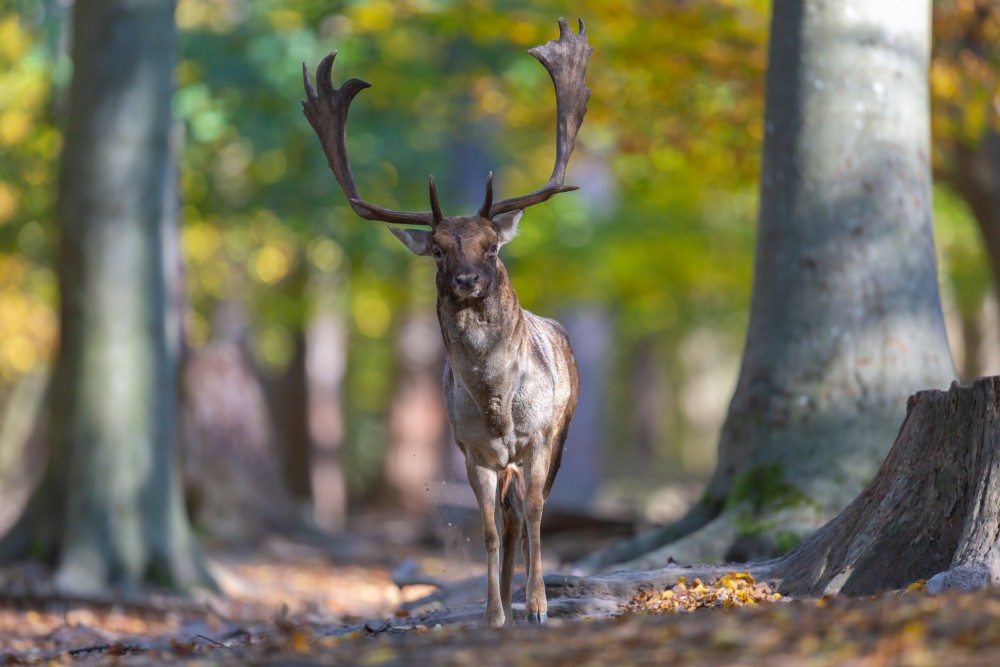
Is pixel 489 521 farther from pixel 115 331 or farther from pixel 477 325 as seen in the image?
pixel 115 331

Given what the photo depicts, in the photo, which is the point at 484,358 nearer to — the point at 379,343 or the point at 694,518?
the point at 694,518

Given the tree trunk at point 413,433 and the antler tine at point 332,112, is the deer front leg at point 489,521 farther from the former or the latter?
the tree trunk at point 413,433

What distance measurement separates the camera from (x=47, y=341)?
24125mm

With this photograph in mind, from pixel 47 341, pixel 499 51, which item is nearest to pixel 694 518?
pixel 499 51

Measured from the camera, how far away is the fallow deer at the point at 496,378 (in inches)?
249

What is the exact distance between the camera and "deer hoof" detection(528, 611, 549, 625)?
6.39m

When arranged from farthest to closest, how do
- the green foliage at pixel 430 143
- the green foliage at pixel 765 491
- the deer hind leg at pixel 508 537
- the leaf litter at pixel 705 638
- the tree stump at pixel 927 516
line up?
1. the green foliage at pixel 430 143
2. the green foliage at pixel 765 491
3. the deer hind leg at pixel 508 537
4. the tree stump at pixel 927 516
5. the leaf litter at pixel 705 638

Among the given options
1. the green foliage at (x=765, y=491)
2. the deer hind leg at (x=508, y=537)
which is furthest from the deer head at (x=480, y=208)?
the green foliage at (x=765, y=491)

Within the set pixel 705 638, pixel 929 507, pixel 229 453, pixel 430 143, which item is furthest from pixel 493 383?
pixel 430 143

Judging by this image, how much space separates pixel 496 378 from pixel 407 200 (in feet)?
38.6

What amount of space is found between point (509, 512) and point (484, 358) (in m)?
0.97

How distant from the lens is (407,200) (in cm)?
1794

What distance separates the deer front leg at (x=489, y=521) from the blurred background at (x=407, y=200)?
3.08 feet

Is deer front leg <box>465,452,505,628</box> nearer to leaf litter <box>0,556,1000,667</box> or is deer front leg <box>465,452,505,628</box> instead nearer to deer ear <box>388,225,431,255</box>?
leaf litter <box>0,556,1000,667</box>
